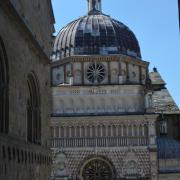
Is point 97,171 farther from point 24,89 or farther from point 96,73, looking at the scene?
point 24,89

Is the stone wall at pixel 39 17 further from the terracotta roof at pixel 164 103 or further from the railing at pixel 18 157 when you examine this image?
the terracotta roof at pixel 164 103

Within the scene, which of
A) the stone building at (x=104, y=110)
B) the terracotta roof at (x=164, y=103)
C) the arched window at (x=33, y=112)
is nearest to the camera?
the arched window at (x=33, y=112)

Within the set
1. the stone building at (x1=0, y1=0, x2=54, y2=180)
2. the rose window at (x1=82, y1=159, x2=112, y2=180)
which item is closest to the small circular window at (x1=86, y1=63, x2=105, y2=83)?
the rose window at (x1=82, y1=159, x2=112, y2=180)

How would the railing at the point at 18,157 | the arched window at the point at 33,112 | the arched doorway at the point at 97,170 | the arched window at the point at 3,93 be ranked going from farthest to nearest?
the arched doorway at the point at 97,170, the arched window at the point at 33,112, the arched window at the point at 3,93, the railing at the point at 18,157

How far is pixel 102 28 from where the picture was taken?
1966 inches

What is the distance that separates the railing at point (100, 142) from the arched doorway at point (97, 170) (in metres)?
1.34

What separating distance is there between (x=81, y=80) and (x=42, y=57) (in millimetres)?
22115

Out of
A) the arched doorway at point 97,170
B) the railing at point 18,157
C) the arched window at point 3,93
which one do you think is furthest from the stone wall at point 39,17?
the arched doorway at point 97,170

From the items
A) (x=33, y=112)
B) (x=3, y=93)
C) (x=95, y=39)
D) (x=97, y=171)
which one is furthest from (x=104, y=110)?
(x=3, y=93)

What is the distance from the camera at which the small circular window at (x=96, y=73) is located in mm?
47625

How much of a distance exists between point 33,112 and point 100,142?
19214mm

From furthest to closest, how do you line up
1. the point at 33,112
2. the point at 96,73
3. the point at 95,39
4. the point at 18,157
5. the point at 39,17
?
1. the point at 95,39
2. the point at 96,73
3. the point at 39,17
4. the point at 33,112
5. the point at 18,157

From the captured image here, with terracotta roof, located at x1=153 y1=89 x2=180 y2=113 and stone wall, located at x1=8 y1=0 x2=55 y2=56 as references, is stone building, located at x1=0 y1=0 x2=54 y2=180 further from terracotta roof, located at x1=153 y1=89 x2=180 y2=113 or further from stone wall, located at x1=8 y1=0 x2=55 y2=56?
terracotta roof, located at x1=153 y1=89 x2=180 y2=113

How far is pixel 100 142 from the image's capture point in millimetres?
43375
